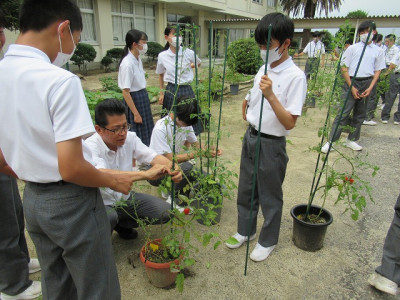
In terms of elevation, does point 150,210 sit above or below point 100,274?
below

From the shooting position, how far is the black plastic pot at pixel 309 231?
225 centimetres

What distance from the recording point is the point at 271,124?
6.43 ft

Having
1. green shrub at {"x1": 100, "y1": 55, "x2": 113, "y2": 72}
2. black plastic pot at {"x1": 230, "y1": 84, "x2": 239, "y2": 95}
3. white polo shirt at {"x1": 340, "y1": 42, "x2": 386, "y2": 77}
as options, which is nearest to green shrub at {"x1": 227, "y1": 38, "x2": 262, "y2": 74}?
black plastic pot at {"x1": 230, "y1": 84, "x2": 239, "y2": 95}

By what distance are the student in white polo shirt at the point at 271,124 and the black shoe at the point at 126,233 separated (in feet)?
2.81

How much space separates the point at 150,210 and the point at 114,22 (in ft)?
40.6

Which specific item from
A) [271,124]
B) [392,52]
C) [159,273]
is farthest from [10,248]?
[392,52]

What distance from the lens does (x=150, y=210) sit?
2.15m

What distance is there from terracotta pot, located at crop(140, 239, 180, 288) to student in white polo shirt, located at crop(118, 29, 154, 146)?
6.38ft

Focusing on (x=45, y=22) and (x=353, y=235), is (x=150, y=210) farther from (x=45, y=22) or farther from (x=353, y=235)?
(x=353, y=235)

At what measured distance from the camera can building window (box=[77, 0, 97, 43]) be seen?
36.0 feet

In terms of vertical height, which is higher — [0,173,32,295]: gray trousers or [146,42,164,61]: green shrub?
[146,42,164,61]: green shrub

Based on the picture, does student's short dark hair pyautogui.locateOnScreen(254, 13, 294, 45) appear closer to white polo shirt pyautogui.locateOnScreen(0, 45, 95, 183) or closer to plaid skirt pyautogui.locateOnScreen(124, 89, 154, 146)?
white polo shirt pyautogui.locateOnScreen(0, 45, 95, 183)

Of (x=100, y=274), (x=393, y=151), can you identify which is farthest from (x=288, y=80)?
(x=393, y=151)

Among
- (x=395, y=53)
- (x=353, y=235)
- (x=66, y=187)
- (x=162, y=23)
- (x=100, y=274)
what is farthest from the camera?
(x=162, y=23)
